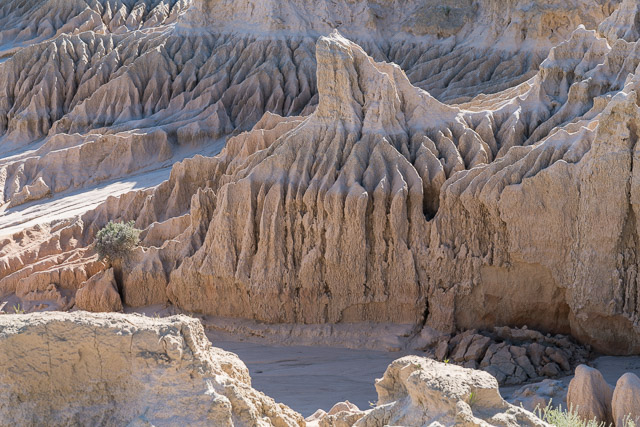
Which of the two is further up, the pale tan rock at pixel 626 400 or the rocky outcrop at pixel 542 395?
the pale tan rock at pixel 626 400

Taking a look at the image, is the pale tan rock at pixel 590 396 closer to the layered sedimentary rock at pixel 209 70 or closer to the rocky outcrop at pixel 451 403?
the rocky outcrop at pixel 451 403

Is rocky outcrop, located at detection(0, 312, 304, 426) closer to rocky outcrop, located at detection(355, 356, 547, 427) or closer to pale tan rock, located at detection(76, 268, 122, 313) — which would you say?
rocky outcrop, located at detection(355, 356, 547, 427)

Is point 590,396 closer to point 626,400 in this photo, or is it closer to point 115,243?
point 626,400

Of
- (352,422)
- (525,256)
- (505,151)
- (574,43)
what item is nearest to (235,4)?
(574,43)

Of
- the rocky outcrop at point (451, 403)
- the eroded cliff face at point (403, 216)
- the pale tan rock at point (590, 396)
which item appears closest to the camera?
the rocky outcrop at point (451, 403)

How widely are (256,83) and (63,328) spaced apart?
27.0m

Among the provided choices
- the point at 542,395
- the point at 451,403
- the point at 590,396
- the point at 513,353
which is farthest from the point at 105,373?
the point at 513,353

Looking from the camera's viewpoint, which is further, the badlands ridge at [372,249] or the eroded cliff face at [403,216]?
the eroded cliff face at [403,216]

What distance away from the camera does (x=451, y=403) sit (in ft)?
24.0

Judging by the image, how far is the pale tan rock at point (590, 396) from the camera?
35.3 ft

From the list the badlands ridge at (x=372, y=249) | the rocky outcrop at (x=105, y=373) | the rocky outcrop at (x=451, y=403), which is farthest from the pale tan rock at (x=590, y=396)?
the rocky outcrop at (x=105, y=373)

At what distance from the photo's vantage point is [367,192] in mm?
16516

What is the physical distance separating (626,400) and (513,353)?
15.0 feet

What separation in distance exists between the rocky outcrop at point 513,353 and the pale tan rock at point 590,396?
3.05 m
